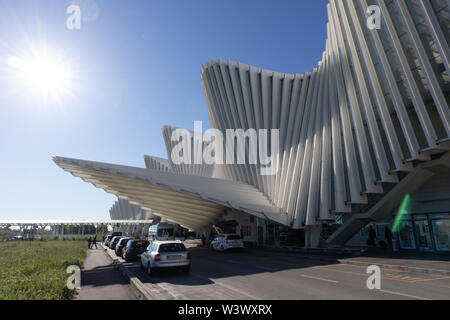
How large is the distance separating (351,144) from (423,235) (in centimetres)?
823

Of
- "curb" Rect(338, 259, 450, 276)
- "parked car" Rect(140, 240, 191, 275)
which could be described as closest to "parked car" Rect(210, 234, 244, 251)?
"curb" Rect(338, 259, 450, 276)

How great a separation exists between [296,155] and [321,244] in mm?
8181

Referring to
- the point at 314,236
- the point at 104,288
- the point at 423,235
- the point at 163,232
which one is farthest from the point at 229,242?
the point at 163,232

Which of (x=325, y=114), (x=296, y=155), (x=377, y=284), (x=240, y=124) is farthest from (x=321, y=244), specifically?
(x=240, y=124)

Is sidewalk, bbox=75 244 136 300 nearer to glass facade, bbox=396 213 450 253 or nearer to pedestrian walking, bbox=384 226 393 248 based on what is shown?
pedestrian walking, bbox=384 226 393 248

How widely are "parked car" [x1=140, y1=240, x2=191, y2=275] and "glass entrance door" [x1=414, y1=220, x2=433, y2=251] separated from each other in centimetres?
1754

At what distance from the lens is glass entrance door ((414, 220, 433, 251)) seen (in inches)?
788

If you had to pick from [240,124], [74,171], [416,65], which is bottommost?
[74,171]

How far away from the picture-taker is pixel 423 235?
2045cm

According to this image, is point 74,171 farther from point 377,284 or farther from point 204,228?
point 377,284

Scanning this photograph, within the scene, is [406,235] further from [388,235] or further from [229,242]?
[229,242]

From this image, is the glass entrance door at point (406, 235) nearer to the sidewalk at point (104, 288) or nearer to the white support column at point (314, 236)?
the white support column at point (314, 236)

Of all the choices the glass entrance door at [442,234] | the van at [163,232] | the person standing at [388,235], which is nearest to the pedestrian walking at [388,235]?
the person standing at [388,235]
